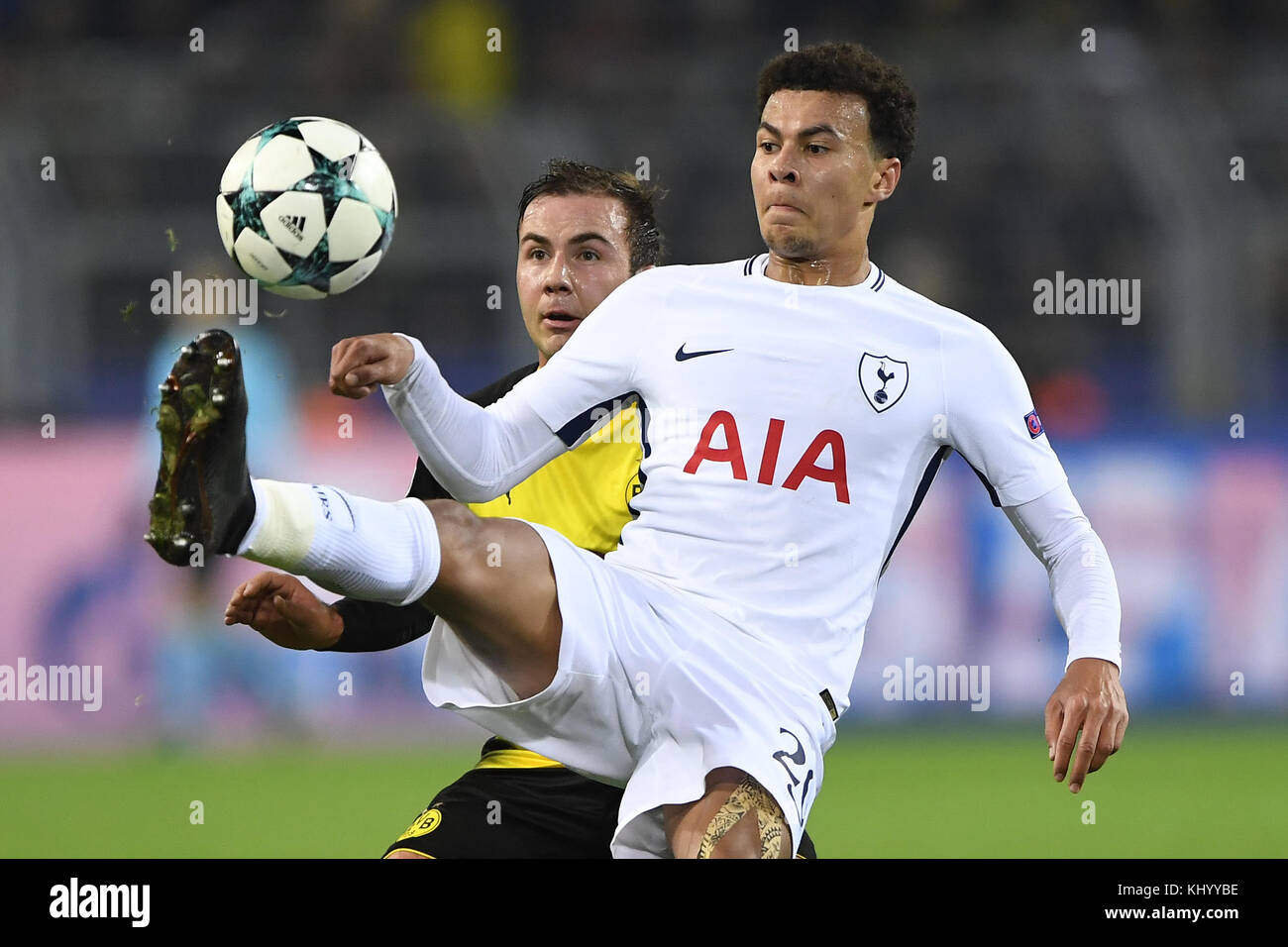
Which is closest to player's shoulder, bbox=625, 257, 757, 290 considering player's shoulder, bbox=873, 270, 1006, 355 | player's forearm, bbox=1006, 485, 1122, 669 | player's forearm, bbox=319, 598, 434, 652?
player's shoulder, bbox=873, 270, 1006, 355

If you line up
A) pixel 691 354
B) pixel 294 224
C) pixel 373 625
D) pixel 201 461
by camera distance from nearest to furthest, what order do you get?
pixel 201 461
pixel 294 224
pixel 691 354
pixel 373 625

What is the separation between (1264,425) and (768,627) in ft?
17.3

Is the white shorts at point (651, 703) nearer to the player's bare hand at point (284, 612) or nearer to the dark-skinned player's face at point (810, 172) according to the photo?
the player's bare hand at point (284, 612)

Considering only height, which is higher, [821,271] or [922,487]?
[821,271]

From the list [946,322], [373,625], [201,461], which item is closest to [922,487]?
[946,322]

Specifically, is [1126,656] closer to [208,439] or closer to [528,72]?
[528,72]

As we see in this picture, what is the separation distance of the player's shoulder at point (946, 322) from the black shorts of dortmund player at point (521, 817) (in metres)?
1.28

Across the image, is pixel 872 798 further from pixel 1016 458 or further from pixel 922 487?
pixel 1016 458

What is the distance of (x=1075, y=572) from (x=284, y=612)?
184 centimetres

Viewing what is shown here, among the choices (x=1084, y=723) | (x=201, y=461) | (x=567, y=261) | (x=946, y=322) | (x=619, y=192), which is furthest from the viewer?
(x=619, y=192)

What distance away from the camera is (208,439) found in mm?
2965

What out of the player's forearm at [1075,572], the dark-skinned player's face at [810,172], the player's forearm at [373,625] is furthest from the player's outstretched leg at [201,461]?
the player's forearm at [1075,572]

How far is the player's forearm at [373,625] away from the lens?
4051 millimetres

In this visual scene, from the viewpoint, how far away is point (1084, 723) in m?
3.52
